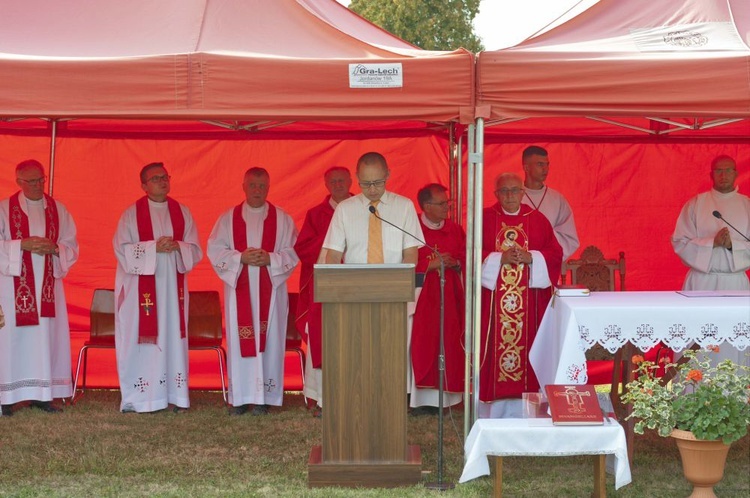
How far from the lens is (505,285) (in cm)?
715

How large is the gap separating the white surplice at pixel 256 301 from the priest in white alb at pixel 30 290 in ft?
4.06

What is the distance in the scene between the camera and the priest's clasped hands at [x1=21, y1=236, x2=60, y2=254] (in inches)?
312

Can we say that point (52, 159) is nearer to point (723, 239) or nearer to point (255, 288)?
point (255, 288)

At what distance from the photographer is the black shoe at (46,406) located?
7.95m

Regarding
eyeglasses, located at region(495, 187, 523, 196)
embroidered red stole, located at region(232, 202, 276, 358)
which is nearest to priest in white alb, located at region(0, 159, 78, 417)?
embroidered red stole, located at region(232, 202, 276, 358)

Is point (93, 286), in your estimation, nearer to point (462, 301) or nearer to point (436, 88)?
point (462, 301)

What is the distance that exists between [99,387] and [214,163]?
2.22 metres

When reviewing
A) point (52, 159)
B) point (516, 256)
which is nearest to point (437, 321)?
point (516, 256)

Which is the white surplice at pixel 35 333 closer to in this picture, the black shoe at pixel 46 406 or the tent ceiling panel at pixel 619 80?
the black shoe at pixel 46 406

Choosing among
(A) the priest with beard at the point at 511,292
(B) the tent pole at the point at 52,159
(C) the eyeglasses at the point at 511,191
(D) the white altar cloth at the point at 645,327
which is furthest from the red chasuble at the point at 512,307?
(B) the tent pole at the point at 52,159

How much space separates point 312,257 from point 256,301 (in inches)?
23.4

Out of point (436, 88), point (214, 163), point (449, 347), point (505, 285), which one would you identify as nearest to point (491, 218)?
point (505, 285)

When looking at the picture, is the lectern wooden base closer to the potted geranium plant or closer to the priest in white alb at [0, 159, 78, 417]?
the potted geranium plant

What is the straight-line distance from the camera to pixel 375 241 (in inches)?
250
